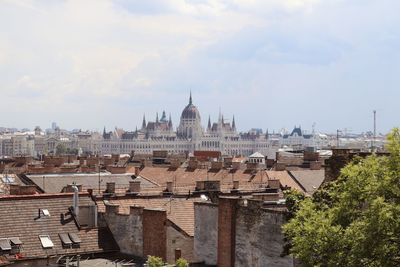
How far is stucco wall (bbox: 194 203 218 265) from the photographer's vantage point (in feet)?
116

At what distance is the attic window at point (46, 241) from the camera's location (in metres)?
39.7

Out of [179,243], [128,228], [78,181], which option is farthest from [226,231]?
[78,181]

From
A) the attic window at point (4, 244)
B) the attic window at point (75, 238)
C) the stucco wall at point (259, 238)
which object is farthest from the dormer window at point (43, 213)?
the stucco wall at point (259, 238)

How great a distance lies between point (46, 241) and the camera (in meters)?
40.0

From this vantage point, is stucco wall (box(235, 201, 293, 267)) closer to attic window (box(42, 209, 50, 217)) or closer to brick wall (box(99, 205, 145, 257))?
brick wall (box(99, 205, 145, 257))

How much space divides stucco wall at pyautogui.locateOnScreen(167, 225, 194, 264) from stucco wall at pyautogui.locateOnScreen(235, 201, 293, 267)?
267 inches

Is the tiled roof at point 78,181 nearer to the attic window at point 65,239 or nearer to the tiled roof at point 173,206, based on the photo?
the tiled roof at point 173,206

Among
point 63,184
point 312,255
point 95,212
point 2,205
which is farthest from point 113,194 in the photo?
point 312,255

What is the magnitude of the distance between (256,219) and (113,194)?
1783 centimetres

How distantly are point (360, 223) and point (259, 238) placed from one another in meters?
9.14

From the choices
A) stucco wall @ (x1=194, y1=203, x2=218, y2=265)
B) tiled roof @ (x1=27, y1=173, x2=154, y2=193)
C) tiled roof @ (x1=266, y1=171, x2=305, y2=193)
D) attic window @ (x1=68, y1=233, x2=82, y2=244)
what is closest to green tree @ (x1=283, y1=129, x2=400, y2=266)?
stucco wall @ (x1=194, y1=203, x2=218, y2=265)

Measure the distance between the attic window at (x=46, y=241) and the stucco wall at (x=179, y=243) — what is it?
6013mm

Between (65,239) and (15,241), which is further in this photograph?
(65,239)

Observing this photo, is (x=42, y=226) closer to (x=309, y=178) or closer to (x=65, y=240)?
(x=65, y=240)
